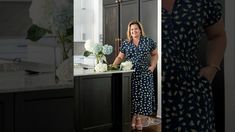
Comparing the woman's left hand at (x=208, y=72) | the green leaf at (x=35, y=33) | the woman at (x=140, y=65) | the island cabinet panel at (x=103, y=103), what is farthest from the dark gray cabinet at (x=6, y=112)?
the woman at (x=140, y=65)

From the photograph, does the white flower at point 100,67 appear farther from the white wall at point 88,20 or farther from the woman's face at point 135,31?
the white wall at point 88,20

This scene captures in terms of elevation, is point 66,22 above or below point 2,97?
above

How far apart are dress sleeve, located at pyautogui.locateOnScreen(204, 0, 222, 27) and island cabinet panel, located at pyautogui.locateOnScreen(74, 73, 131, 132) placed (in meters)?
1.33

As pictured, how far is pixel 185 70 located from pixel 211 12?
20cm

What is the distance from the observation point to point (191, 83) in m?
1.06

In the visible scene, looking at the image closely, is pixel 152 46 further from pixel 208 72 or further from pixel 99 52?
pixel 208 72

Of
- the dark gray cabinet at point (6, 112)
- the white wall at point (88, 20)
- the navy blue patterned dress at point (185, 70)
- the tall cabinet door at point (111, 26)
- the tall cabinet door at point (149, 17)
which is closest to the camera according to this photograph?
the dark gray cabinet at point (6, 112)

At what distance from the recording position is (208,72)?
3.40 feet

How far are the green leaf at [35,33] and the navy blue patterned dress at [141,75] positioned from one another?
5.66 feet

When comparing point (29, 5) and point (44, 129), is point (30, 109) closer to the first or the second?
point (44, 129)

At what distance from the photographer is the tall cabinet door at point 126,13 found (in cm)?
314

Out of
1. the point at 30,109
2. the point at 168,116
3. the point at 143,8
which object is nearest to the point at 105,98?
the point at 143,8

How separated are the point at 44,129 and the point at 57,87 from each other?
134 millimetres

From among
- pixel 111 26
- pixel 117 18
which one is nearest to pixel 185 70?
pixel 117 18
